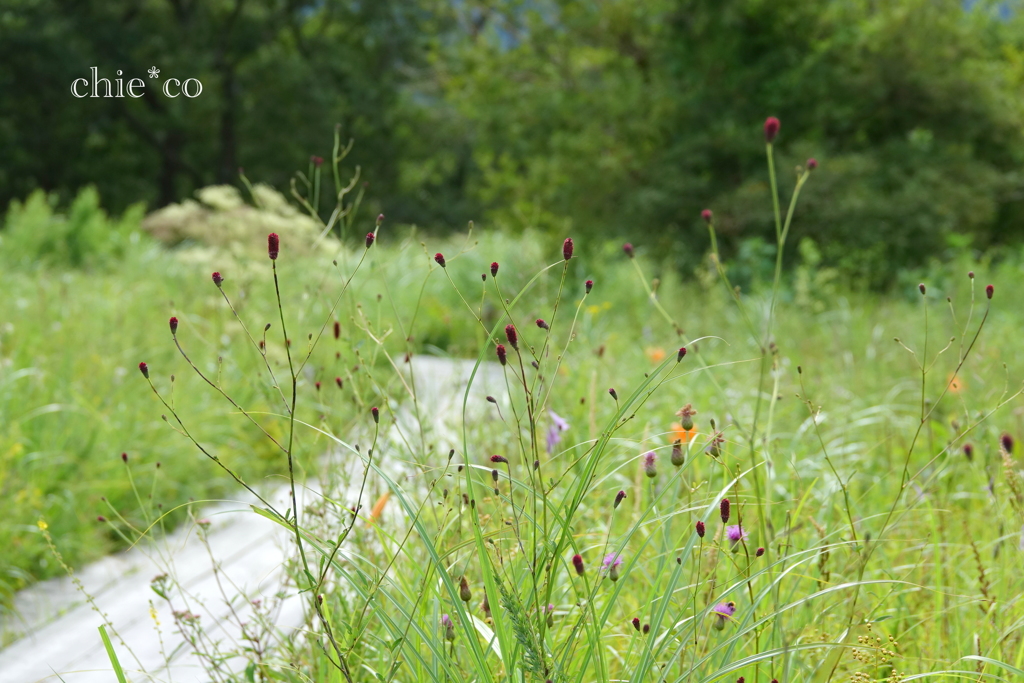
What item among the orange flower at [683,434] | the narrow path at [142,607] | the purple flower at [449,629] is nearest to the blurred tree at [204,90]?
the narrow path at [142,607]

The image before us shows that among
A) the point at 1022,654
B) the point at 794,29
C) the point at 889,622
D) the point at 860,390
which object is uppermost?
the point at 794,29

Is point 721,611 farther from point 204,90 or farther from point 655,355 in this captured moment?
point 204,90

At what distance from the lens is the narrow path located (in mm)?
1977

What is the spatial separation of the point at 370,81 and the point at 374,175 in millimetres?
2477

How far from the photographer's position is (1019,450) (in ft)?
9.92

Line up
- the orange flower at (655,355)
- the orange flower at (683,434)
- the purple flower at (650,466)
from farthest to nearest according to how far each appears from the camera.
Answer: the orange flower at (655,355) → the orange flower at (683,434) → the purple flower at (650,466)

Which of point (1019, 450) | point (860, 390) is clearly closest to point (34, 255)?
point (860, 390)

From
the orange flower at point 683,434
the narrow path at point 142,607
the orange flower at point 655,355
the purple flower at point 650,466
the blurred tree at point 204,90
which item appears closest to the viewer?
the purple flower at point 650,466

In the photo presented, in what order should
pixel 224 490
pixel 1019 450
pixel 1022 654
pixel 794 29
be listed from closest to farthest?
pixel 1022 654 < pixel 1019 450 < pixel 224 490 < pixel 794 29

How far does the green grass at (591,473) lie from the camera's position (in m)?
1.15

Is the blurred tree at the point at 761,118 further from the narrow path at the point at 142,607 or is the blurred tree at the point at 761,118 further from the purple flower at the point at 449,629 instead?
the purple flower at the point at 449,629

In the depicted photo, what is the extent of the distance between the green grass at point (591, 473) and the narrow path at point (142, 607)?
14cm

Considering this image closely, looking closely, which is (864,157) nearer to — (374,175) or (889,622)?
(889,622)

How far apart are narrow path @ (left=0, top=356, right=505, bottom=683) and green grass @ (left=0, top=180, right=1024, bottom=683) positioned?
144 millimetres
